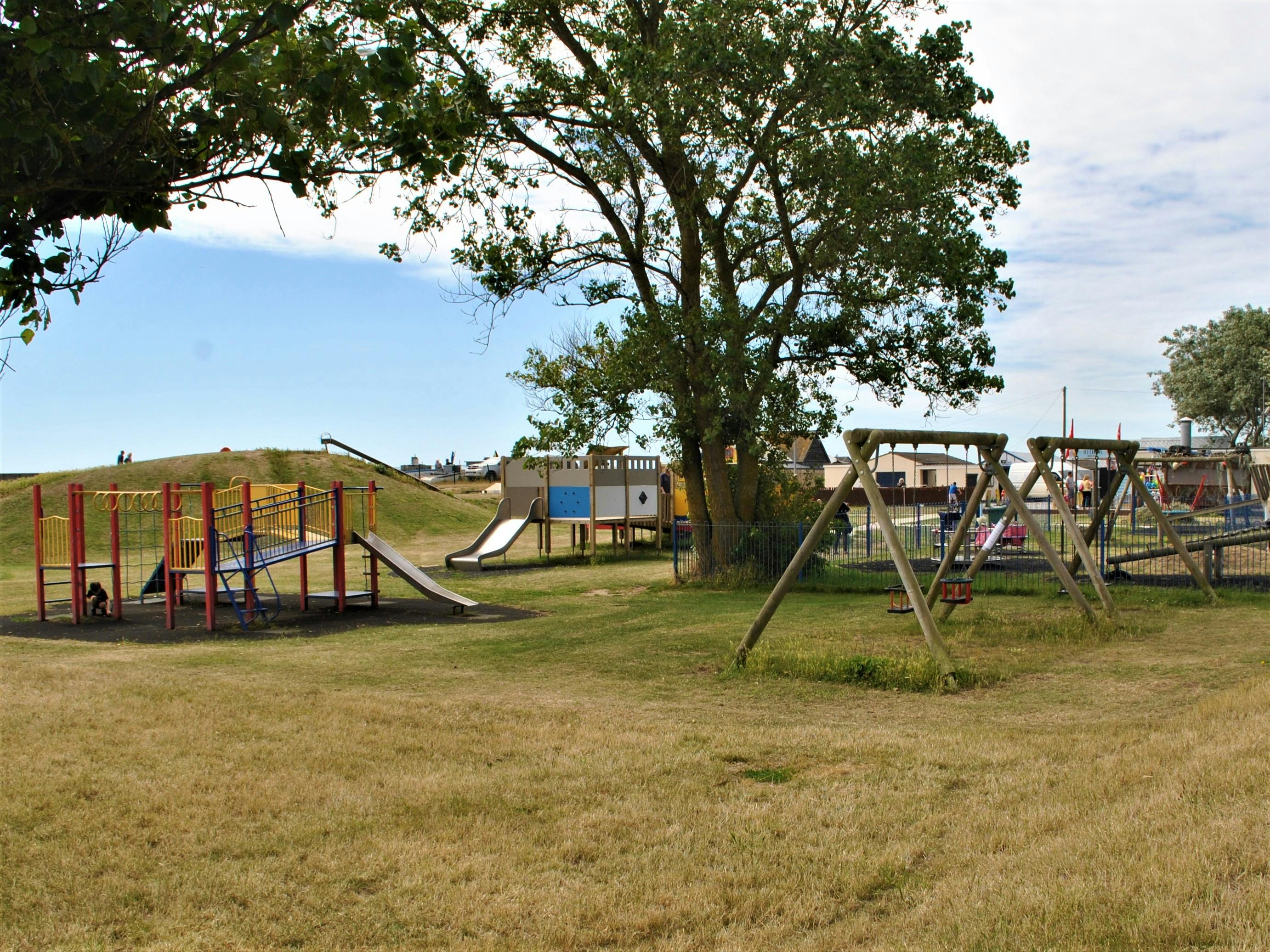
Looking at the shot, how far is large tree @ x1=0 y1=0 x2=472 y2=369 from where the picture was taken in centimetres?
409

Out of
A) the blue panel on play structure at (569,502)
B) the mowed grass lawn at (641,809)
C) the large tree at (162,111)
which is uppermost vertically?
the large tree at (162,111)

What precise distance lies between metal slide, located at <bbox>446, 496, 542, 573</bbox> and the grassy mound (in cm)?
855

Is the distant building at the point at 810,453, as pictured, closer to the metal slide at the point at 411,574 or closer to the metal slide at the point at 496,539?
the metal slide at the point at 496,539

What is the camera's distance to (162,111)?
4.73 meters

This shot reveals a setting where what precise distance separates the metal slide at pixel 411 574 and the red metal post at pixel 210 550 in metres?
2.41

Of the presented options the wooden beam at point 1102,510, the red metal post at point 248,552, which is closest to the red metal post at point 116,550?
the red metal post at point 248,552

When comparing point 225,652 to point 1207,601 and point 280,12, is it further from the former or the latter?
point 1207,601

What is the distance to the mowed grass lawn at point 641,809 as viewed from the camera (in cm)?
436

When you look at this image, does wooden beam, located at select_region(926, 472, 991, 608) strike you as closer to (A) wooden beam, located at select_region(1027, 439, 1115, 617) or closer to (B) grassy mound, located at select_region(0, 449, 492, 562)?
(A) wooden beam, located at select_region(1027, 439, 1115, 617)

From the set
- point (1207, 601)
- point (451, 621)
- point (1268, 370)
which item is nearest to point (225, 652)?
point (451, 621)

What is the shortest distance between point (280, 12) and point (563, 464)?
2563 cm

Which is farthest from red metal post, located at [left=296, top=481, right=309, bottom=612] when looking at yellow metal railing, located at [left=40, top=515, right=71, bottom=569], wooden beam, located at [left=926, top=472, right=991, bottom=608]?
wooden beam, located at [left=926, top=472, right=991, bottom=608]

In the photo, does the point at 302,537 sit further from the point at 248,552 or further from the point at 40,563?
the point at 40,563

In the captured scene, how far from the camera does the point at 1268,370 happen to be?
187 ft
